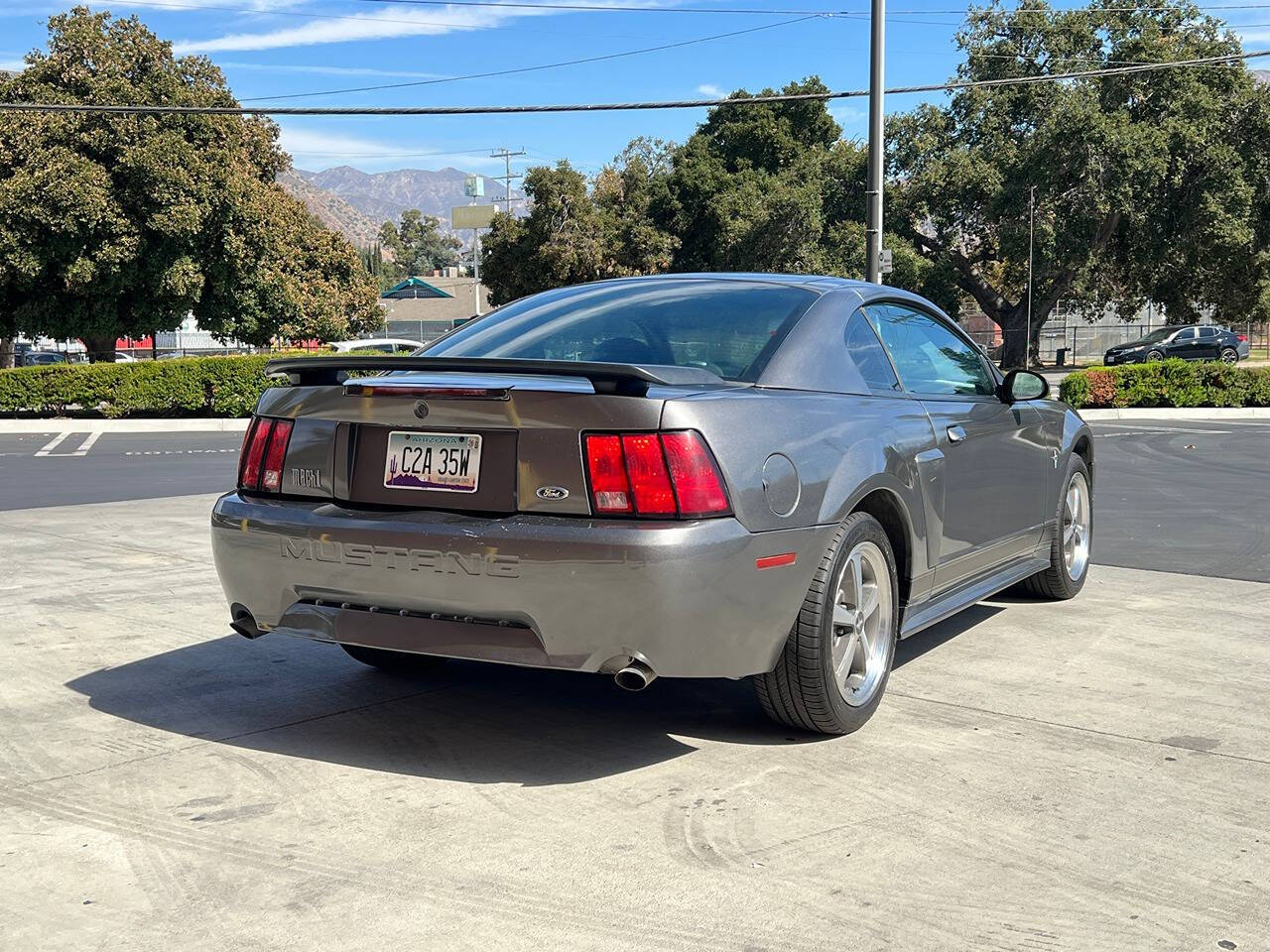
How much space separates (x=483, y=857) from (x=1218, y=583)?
208 inches

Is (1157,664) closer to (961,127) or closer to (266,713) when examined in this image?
(266,713)

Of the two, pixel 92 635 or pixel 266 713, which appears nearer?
pixel 266 713

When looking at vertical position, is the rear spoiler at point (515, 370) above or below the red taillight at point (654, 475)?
above

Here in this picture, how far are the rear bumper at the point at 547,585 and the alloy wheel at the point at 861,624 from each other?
0.33 meters

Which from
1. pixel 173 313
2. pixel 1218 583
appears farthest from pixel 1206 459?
pixel 173 313

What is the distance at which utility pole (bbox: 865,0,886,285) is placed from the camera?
1761cm

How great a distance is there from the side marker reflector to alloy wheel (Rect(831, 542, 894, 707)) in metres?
0.29

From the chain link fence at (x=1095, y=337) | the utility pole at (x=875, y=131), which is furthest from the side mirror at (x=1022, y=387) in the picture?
the chain link fence at (x=1095, y=337)

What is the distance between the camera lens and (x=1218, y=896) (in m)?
3.17

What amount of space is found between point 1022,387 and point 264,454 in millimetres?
3380

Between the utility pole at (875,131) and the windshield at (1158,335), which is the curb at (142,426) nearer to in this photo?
the utility pole at (875,131)

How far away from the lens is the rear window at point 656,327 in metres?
4.59

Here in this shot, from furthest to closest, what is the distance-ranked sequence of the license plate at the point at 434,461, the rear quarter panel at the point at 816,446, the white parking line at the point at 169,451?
the white parking line at the point at 169,451, the license plate at the point at 434,461, the rear quarter panel at the point at 816,446

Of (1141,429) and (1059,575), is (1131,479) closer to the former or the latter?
(1059,575)
